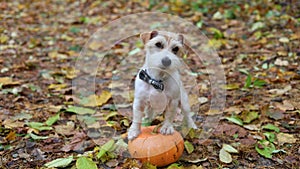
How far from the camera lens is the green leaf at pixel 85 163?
2662 mm

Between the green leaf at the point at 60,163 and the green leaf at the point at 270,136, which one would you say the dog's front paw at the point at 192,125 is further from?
the green leaf at the point at 60,163

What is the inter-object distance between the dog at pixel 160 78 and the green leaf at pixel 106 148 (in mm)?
211

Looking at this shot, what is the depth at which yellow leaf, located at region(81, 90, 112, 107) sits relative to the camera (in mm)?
3871

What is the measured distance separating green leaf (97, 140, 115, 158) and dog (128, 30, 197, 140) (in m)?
0.21

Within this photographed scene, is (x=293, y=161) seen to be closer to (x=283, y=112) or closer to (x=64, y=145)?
(x=283, y=112)

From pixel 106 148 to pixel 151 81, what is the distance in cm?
62

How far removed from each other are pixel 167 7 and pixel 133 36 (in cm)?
166

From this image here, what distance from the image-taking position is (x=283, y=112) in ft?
11.6

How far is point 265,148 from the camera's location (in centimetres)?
300

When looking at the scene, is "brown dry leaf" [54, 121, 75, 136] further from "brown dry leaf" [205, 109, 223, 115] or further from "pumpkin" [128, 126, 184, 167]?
"brown dry leaf" [205, 109, 223, 115]

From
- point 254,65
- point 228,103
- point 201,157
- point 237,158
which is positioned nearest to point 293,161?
point 237,158

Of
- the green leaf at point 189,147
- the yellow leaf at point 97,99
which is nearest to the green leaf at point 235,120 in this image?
the green leaf at point 189,147

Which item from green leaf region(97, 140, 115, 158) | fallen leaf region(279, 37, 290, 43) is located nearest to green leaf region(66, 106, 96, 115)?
green leaf region(97, 140, 115, 158)

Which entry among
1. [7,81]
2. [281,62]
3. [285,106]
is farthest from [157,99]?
[281,62]
